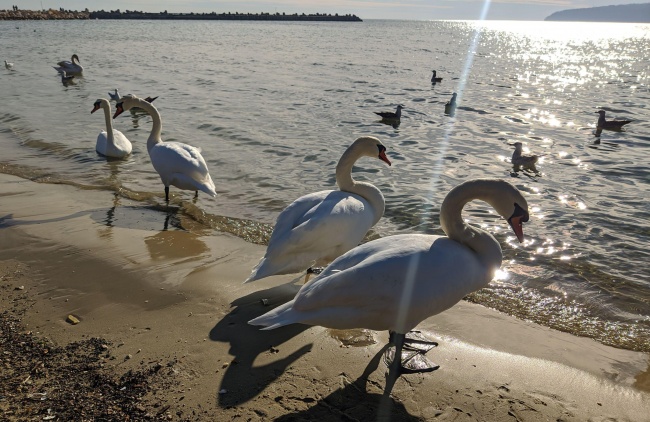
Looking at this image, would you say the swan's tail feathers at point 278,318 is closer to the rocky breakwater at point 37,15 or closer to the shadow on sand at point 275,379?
the shadow on sand at point 275,379

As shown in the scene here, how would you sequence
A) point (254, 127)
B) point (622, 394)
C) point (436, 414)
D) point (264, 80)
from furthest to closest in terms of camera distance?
point (264, 80), point (254, 127), point (622, 394), point (436, 414)

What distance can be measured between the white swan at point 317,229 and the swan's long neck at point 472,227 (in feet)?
4.02

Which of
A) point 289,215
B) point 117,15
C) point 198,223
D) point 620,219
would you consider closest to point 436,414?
point 289,215

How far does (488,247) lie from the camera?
13.6 ft

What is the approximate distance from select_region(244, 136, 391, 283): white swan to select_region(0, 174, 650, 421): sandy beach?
1.35 feet

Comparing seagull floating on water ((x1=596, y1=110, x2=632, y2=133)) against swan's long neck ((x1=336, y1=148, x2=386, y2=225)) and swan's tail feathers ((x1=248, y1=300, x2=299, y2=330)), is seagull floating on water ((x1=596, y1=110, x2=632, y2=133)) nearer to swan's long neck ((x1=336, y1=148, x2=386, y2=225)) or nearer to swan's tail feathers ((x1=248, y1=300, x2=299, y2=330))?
swan's long neck ((x1=336, y1=148, x2=386, y2=225))

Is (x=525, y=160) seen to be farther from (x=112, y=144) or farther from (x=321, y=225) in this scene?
(x=112, y=144)

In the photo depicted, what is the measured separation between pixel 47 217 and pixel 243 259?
2941 millimetres

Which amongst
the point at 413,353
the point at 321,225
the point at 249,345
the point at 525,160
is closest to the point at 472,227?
the point at 413,353

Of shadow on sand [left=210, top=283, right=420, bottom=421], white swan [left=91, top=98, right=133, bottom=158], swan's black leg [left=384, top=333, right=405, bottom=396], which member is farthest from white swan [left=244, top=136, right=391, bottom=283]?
white swan [left=91, top=98, right=133, bottom=158]

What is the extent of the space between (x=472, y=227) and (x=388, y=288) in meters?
0.99

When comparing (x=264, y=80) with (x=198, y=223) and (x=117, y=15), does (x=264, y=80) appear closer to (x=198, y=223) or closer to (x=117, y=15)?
(x=198, y=223)

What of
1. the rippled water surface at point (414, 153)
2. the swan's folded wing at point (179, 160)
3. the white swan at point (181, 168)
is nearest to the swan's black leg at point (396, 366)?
the rippled water surface at point (414, 153)

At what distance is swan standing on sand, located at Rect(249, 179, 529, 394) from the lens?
3684mm
